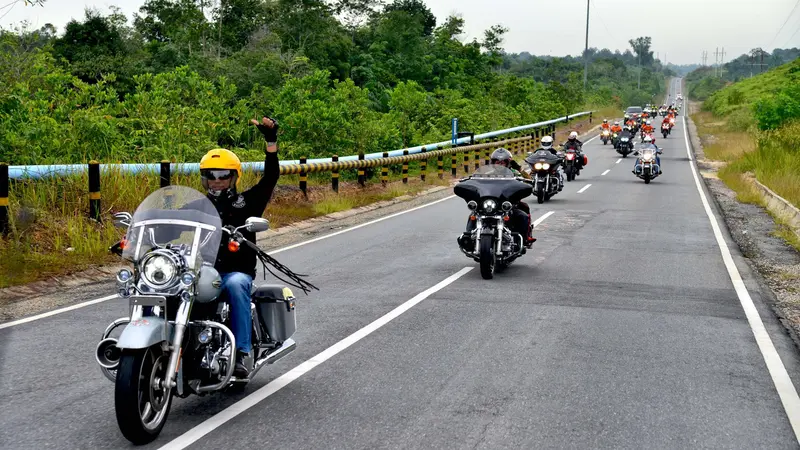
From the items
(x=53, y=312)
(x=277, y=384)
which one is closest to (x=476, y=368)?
(x=277, y=384)

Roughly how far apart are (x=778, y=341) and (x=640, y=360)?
5.75ft

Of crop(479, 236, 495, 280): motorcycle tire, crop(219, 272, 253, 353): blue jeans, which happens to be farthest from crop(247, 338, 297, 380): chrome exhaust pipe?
crop(479, 236, 495, 280): motorcycle tire

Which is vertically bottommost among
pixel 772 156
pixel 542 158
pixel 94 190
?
pixel 94 190

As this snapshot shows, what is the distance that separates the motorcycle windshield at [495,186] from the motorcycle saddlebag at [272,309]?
569 cm

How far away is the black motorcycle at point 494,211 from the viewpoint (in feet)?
37.2

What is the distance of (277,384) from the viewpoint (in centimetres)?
622

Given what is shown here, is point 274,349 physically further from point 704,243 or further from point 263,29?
point 263,29

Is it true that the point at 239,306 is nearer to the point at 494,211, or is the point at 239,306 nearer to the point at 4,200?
the point at 494,211

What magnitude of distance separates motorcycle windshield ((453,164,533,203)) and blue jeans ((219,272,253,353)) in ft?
20.4

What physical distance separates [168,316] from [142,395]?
19.1 inches

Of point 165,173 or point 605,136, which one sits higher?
point 605,136

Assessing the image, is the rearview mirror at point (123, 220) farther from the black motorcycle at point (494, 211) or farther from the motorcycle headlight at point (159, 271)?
the black motorcycle at point (494, 211)

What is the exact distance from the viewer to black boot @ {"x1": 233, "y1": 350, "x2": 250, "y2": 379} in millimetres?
5520

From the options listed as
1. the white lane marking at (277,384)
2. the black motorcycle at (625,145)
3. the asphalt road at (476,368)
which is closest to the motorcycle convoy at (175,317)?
the white lane marking at (277,384)
